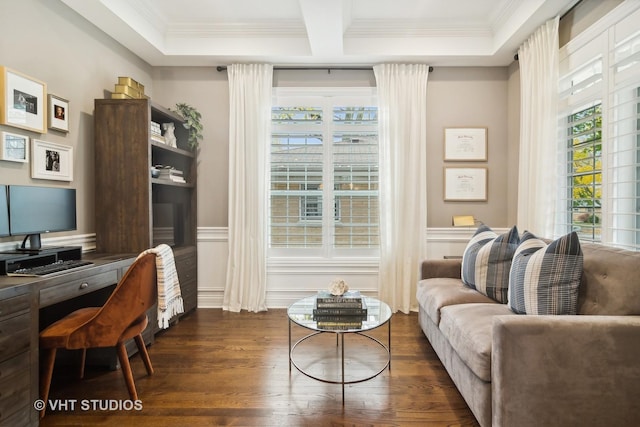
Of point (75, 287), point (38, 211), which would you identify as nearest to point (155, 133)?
point (38, 211)

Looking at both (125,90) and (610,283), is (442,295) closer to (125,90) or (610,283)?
(610,283)

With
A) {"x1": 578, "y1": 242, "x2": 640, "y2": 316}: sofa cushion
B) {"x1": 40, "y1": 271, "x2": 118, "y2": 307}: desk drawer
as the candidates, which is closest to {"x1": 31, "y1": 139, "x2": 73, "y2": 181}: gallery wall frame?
{"x1": 40, "y1": 271, "x2": 118, "y2": 307}: desk drawer

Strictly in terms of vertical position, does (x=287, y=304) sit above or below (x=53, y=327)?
below

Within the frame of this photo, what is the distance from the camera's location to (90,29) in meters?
2.93

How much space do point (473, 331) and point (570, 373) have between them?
1.43ft

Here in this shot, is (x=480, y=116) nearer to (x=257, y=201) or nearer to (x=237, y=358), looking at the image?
(x=257, y=201)

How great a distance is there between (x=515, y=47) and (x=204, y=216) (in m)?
3.77

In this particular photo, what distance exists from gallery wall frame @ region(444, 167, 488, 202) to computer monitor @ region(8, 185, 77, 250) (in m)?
3.59

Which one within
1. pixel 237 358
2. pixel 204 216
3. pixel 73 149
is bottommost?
pixel 237 358

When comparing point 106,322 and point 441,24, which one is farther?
point 441,24

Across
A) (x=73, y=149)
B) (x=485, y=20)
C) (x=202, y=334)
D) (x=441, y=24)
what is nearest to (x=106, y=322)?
(x=202, y=334)

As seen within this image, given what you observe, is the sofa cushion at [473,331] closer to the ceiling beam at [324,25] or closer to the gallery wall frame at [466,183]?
the gallery wall frame at [466,183]

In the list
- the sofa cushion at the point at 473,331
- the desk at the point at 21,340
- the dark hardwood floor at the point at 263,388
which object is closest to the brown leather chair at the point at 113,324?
the desk at the point at 21,340

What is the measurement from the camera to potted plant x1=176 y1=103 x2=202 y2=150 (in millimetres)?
3588
